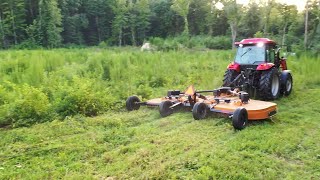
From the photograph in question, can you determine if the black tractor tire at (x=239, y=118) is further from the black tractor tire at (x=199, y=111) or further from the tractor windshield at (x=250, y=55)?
the tractor windshield at (x=250, y=55)

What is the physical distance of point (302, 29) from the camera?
1441 inches

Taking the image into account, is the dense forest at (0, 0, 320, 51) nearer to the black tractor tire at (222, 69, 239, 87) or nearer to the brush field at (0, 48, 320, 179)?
the black tractor tire at (222, 69, 239, 87)

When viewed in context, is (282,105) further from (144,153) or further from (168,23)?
(168,23)

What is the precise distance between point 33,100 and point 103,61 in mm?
5774

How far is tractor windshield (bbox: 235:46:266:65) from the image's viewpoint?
354 inches

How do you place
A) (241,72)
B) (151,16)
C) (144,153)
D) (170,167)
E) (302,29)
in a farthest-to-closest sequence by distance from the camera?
(151,16) → (302,29) → (241,72) → (144,153) → (170,167)

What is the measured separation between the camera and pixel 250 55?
9172 millimetres

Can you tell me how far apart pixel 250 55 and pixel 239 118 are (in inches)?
156

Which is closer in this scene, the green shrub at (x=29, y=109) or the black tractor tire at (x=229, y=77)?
the green shrub at (x=29, y=109)

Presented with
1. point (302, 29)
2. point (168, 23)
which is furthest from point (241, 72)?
point (168, 23)

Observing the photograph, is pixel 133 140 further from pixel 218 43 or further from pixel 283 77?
pixel 218 43

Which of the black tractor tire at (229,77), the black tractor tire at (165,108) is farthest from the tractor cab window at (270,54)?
the black tractor tire at (165,108)

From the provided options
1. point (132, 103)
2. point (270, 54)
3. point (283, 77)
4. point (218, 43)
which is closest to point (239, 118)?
point (132, 103)

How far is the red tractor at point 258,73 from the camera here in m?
8.53
